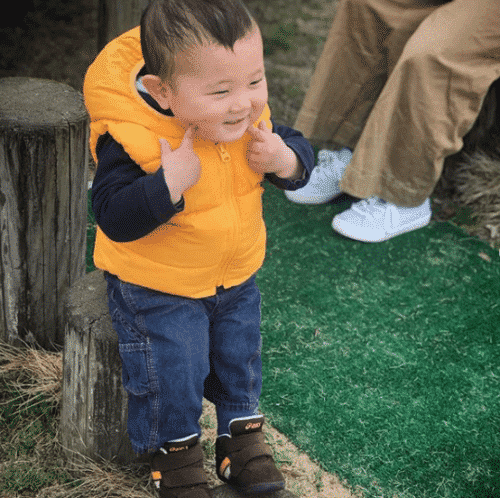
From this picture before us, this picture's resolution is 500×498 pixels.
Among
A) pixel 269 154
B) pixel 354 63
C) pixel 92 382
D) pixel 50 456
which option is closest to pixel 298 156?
pixel 269 154

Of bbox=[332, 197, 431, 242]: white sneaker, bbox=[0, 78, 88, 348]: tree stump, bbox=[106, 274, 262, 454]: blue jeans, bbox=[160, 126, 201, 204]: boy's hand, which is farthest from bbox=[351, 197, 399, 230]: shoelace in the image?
bbox=[160, 126, 201, 204]: boy's hand

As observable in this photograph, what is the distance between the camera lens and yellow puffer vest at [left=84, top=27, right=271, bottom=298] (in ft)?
5.06

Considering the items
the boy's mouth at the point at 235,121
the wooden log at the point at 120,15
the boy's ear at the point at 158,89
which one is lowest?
the wooden log at the point at 120,15

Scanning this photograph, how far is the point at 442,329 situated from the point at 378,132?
944 mm

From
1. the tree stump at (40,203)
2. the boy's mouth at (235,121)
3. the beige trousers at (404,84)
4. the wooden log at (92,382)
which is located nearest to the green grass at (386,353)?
the beige trousers at (404,84)

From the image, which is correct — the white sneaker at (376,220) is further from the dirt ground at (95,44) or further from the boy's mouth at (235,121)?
the boy's mouth at (235,121)

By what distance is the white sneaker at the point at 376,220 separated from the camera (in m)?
3.30

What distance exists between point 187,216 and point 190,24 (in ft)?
1.45

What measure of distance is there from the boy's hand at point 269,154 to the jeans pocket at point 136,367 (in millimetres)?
510

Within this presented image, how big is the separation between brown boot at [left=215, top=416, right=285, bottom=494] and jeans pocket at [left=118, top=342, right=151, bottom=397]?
0.29 meters

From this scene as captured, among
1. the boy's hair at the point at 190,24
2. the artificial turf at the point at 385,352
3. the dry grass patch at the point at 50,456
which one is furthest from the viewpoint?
the artificial turf at the point at 385,352

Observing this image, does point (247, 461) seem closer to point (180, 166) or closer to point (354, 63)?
point (180, 166)

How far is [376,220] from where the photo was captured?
10.9 ft

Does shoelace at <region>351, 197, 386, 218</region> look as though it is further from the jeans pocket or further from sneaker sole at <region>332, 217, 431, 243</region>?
the jeans pocket
